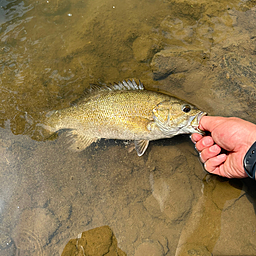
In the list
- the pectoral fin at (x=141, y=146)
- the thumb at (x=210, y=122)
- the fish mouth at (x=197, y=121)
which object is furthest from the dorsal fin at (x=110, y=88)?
the thumb at (x=210, y=122)

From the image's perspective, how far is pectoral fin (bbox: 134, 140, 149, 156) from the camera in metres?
3.70

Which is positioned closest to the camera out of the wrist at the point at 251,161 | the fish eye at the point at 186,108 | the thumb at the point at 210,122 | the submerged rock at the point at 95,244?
the wrist at the point at 251,161

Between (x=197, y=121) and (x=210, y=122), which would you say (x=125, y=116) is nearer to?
(x=197, y=121)

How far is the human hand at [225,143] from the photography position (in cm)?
273

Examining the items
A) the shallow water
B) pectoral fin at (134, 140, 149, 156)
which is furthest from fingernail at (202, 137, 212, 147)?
pectoral fin at (134, 140, 149, 156)

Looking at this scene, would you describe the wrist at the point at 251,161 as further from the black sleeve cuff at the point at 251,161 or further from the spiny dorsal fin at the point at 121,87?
the spiny dorsal fin at the point at 121,87

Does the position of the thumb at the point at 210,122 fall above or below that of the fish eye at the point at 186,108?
below

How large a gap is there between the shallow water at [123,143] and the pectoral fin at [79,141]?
0.13 m

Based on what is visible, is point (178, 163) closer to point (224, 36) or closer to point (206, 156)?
point (206, 156)

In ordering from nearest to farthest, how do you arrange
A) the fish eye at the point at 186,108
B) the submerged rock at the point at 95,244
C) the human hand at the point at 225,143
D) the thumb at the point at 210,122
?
the human hand at the point at 225,143 → the thumb at the point at 210,122 → the submerged rock at the point at 95,244 → the fish eye at the point at 186,108

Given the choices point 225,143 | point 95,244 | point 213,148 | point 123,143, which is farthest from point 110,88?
point 95,244

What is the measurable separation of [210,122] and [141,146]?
1396 mm

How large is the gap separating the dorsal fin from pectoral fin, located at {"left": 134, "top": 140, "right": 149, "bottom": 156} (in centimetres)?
114

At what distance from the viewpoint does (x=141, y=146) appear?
373cm
